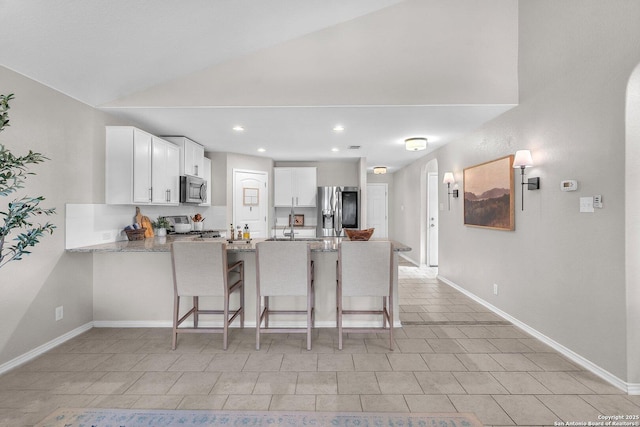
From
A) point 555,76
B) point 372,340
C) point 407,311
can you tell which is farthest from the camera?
point 407,311

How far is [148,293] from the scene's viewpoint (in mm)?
3191

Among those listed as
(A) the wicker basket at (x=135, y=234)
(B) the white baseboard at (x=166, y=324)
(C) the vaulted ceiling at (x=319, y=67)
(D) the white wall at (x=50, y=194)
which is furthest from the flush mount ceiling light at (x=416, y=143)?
(D) the white wall at (x=50, y=194)

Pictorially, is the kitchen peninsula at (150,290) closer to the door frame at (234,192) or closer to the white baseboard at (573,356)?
the white baseboard at (573,356)

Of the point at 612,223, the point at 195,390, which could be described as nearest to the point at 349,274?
the point at 195,390

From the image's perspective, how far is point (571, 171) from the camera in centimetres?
249

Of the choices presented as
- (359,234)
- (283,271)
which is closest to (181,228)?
(283,271)

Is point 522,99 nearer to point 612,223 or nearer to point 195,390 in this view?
point 612,223

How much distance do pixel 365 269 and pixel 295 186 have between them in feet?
13.1

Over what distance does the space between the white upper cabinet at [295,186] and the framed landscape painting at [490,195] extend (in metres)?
3.05

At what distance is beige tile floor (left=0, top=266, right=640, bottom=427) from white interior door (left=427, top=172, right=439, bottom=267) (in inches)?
139

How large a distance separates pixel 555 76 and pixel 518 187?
1.08 metres

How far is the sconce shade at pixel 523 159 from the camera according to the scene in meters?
2.90

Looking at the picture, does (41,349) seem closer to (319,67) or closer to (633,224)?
(319,67)

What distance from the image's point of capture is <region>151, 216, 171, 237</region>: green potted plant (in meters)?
3.97
